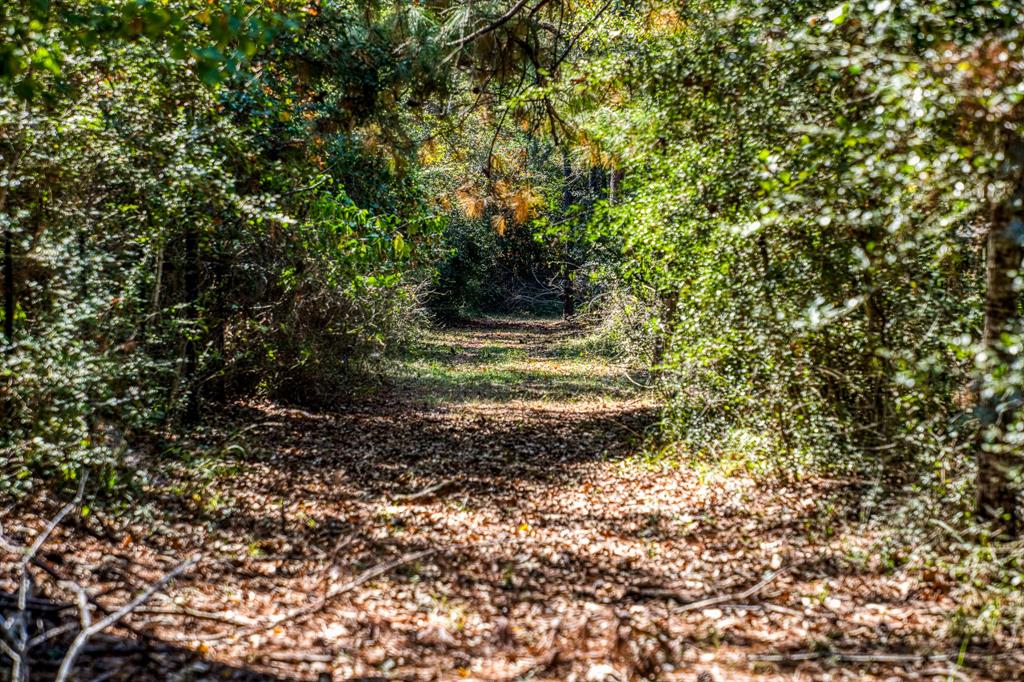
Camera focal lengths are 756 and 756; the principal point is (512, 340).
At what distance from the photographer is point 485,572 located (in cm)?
505

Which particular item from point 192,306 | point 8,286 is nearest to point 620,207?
point 192,306

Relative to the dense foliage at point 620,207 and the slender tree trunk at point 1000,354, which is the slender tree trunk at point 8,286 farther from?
the slender tree trunk at point 1000,354

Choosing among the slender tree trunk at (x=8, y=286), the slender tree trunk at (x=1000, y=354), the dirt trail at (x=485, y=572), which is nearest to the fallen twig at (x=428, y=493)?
the dirt trail at (x=485, y=572)

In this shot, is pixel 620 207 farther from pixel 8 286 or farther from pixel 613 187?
pixel 613 187

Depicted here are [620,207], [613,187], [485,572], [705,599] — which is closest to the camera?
[705,599]

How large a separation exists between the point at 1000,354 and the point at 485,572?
3.25 meters

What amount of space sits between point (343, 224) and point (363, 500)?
12.5 feet

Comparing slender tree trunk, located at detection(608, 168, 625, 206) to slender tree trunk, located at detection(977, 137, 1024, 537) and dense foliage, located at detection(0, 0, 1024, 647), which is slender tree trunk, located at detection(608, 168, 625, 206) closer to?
dense foliage, located at detection(0, 0, 1024, 647)

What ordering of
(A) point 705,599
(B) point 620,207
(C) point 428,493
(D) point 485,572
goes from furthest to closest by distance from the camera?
1. (B) point 620,207
2. (C) point 428,493
3. (D) point 485,572
4. (A) point 705,599

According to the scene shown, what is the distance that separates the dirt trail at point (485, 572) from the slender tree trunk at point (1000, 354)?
1.97 ft

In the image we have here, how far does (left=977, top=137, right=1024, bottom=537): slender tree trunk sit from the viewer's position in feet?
11.5

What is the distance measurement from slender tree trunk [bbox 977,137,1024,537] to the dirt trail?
0.60m

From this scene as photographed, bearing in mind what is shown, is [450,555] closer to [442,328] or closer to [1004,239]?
[1004,239]

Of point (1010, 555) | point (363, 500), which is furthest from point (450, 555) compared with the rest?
point (1010, 555)
